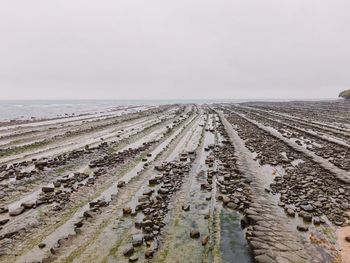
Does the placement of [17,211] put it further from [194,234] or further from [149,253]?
[194,234]

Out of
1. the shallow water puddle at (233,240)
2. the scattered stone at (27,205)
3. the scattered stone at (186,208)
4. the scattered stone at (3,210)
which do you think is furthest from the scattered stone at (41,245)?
the shallow water puddle at (233,240)

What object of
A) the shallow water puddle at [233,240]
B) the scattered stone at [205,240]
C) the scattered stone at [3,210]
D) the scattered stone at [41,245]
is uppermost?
the scattered stone at [205,240]

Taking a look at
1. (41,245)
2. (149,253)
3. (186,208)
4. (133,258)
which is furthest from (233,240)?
(41,245)

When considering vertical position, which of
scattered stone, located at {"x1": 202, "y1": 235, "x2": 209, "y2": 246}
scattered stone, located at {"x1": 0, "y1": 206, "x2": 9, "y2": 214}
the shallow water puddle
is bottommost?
scattered stone, located at {"x1": 0, "y1": 206, "x2": 9, "y2": 214}

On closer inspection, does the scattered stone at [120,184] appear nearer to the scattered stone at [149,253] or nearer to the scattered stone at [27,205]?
the scattered stone at [27,205]

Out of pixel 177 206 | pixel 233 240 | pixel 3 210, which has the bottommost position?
pixel 3 210

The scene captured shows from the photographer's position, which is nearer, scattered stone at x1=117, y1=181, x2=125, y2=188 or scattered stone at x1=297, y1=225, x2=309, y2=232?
scattered stone at x1=297, y1=225, x2=309, y2=232

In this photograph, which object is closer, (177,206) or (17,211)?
(17,211)

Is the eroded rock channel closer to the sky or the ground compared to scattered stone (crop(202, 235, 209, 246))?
closer to the ground

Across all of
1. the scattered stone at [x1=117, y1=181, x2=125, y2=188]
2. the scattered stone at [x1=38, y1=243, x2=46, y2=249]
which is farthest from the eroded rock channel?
the scattered stone at [x1=117, y1=181, x2=125, y2=188]

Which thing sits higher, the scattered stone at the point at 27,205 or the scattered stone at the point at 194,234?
the scattered stone at the point at 194,234

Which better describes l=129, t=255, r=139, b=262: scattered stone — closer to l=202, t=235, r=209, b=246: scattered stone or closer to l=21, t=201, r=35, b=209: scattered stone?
l=202, t=235, r=209, b=246: scattered stone
